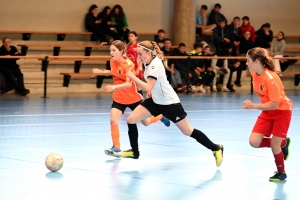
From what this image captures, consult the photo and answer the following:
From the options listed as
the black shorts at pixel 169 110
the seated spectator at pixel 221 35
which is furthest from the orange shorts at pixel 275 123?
the seated spectator at pixel 221 35

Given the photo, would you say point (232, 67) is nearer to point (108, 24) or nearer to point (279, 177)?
point (108, 24)

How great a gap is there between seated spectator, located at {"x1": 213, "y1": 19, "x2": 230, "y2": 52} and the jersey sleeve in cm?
1618

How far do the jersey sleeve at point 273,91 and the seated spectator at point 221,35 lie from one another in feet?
53.1

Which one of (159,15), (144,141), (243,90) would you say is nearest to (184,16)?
(159,15)

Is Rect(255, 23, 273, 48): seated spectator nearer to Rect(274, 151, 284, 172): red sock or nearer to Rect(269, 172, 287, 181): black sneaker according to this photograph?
Rect(274, 151, 284, 172): red sock

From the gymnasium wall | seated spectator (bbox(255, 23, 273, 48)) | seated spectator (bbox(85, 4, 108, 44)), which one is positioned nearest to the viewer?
seated spectator (bbox(85, 4, 108, 44))

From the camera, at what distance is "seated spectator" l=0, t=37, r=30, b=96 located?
1898 centimetres

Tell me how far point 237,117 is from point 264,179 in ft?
22.8

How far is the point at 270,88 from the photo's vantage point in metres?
7.22

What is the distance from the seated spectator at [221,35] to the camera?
2333 centimetres

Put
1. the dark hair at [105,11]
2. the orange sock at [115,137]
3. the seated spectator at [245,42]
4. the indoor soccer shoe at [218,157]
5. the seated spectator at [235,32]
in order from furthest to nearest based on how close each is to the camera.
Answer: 1. the seated spectator at [245,42]
2. the seated spectator at [235,32]
3. the dark hair at [105,11]
4. the orange sock at [115,137]
5. the indoor soccer shoe at [218,157]

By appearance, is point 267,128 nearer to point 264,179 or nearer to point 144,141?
point 264,179

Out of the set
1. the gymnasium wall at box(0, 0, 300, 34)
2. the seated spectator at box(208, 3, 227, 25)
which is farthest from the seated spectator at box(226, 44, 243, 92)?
the gymnasium wall at box(0, 0, 300, 34)

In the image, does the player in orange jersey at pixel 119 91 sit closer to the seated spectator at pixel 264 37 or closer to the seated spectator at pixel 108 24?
the seated spectator at pixel 108 24
